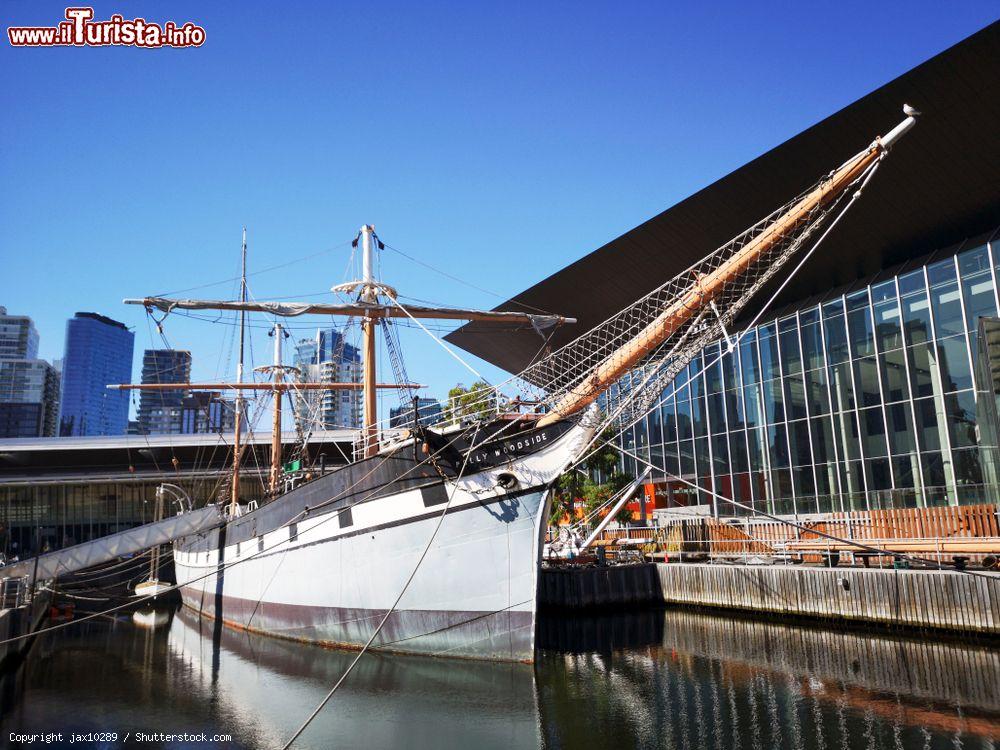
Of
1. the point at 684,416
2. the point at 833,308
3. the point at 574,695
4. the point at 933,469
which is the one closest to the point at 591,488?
the point at 684,416

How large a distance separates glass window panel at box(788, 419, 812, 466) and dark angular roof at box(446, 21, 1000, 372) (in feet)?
17.0

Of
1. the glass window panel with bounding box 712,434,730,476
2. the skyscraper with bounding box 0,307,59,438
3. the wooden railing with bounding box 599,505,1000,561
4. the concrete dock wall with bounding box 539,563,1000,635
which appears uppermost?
the skyscraper with bounding box 0,307,59,438

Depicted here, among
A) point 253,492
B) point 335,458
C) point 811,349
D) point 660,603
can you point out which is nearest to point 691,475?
point 811,349

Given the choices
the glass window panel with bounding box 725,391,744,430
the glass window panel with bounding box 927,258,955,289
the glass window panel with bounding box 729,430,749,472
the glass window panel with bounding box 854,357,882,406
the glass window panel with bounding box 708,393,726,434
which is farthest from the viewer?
the glass window panel with bounding box 708,393,726,434

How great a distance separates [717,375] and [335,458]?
3142 cm

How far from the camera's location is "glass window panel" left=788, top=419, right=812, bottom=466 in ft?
91.8

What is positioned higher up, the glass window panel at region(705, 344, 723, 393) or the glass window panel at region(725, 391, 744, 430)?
the glass window panel at region(705, 344, 723, 393)

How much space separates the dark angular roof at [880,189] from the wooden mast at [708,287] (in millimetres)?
9144

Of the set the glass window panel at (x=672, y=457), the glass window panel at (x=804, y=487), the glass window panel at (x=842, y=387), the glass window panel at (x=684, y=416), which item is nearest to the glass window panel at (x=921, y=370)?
the glass window panel at (x=842, y=387)

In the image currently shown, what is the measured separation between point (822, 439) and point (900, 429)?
10.6 feet

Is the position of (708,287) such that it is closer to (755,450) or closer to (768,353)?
(768,353)

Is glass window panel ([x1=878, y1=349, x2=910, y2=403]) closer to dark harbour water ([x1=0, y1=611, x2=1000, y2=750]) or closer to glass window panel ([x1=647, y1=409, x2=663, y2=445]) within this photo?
dark harbour water ([x1=0, y1=611, x2=1000, y2=750])

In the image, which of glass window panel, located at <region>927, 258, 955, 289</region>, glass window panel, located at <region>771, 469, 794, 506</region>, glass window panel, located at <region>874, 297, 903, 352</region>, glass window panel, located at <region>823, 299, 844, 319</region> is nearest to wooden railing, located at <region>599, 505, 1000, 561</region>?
glass window panel, located at <region>771, 469, 794, 506</region>

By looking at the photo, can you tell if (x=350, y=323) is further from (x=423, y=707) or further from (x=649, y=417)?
(x=649, y=417)
